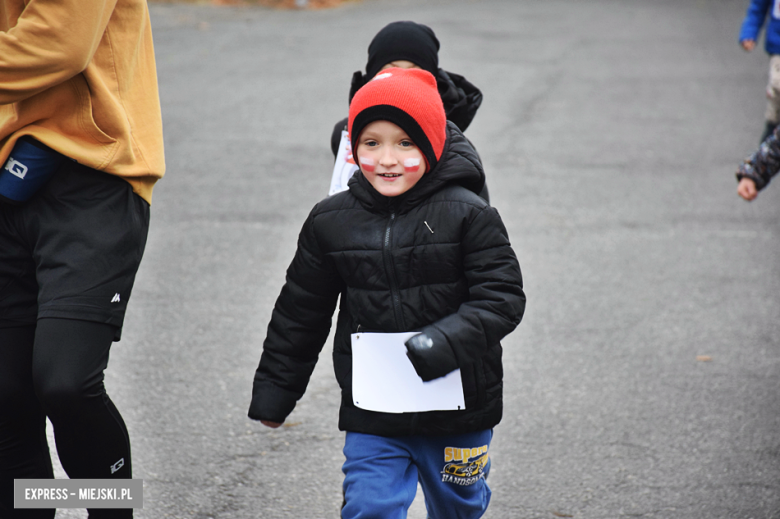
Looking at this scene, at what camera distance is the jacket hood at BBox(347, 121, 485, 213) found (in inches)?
97.0

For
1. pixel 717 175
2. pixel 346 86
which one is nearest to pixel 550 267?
pixel 717 175

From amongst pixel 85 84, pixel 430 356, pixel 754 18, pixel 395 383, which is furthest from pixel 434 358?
pixel 754 18

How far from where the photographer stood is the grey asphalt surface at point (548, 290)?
134 inches

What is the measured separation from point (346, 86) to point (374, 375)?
8.06 meters

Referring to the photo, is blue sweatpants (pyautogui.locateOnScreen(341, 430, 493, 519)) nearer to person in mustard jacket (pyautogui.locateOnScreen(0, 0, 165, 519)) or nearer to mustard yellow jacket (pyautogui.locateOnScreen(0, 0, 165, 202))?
person in mustard jacket (pyautogui.locateOnScreen(0, 0, 165, 519))

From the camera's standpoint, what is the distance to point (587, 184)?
726 cm

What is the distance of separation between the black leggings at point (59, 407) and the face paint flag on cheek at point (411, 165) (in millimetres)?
909

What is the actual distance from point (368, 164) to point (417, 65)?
1.38 meters

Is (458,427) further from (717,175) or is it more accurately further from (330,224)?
(717,175)

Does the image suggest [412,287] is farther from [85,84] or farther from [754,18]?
[754,18]

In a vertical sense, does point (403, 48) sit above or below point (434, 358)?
above

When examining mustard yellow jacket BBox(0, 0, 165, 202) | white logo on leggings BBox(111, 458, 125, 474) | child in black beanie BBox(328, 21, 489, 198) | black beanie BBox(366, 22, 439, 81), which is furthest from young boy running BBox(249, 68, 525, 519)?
black beanie BBox(366, 22, 439, 81)

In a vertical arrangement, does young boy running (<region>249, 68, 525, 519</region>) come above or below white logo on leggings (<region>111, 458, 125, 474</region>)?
above

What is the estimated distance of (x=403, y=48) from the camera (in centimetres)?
370
